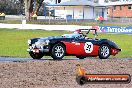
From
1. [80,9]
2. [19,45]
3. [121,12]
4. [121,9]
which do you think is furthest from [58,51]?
[121,9]

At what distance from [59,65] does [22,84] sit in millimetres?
4326

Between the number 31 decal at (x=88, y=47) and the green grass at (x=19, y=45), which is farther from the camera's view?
the green grass at (x=19, y=45)

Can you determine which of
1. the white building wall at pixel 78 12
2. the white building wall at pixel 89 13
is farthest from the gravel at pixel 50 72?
the white building wall at pixel 89 13

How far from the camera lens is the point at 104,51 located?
743 inches

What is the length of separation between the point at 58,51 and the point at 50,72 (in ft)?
13.4

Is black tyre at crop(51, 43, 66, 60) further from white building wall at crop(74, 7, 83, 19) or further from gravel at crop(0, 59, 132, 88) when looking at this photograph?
white building wall at crop(74, 7, 83, 19)

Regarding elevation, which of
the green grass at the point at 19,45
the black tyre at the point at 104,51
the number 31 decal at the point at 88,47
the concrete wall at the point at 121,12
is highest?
the number 31 decal at the point at 88,47

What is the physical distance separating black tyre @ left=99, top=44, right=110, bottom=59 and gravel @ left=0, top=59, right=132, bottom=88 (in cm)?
189

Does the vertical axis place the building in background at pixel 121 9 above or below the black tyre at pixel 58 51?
below

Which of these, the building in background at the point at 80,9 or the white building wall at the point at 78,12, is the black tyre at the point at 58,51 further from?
the white building wall at the point at 78,12

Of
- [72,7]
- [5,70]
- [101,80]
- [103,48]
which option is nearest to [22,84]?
[5,70]

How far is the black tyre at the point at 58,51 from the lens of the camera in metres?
17.3

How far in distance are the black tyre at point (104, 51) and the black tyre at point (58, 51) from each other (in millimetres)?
1965

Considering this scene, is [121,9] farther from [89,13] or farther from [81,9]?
[81,9]
